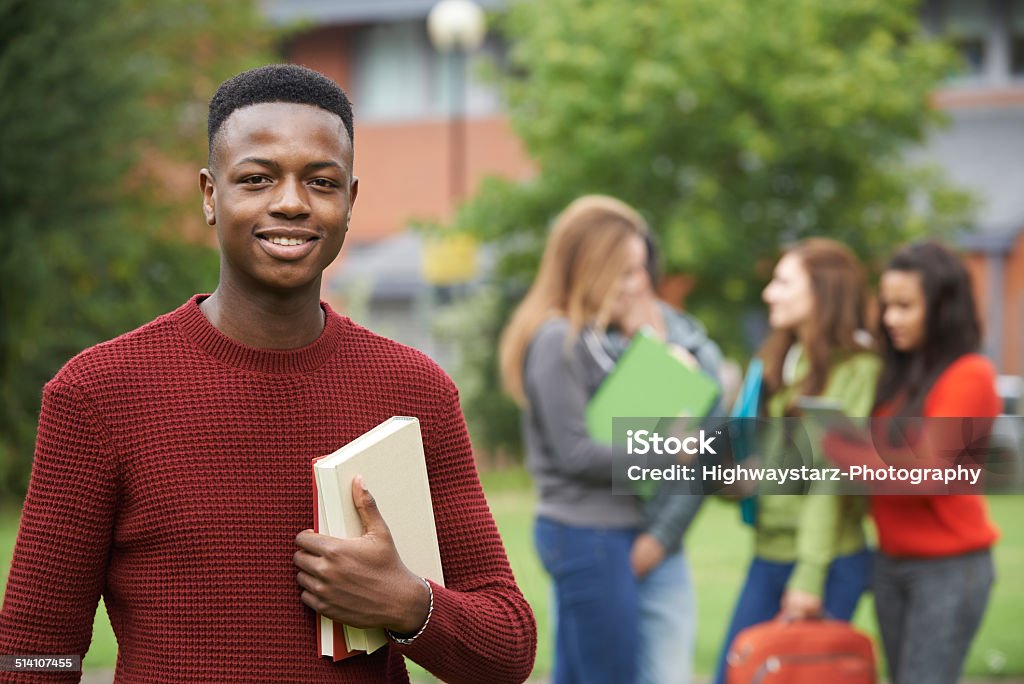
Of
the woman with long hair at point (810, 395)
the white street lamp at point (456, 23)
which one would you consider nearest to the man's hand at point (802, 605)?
the woman with long hair at point (810, 395)

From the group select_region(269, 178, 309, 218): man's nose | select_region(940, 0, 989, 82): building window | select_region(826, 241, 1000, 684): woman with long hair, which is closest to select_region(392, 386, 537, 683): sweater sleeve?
select_region(269, 178, 309, 218): man's nose

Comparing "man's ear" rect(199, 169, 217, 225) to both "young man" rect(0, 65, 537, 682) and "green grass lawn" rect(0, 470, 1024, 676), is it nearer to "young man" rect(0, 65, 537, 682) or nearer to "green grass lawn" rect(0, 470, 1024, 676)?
"young man" rect(0, 65, 537, 682)

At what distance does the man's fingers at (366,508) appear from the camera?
1667 mm

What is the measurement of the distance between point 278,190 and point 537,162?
561 inches

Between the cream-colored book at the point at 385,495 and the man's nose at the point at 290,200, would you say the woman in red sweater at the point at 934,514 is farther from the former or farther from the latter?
the man's nose at the point at 290,200

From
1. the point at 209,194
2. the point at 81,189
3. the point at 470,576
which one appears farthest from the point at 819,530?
the point at 81,189

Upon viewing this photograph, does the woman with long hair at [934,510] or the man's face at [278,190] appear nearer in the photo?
→ the man's face at [278,190]

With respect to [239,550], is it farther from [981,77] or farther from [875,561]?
[981,77]

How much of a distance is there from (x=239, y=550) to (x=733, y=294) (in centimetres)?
1343

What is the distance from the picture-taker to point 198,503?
5.56 ft

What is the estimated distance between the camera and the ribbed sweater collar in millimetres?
1778

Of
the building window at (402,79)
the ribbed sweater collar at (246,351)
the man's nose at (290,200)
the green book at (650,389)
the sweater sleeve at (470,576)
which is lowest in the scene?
the sweater sleeve at (470,576)

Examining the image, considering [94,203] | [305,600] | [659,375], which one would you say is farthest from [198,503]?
[94,203]

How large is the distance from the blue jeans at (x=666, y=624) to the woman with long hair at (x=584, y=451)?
0.01 meters
